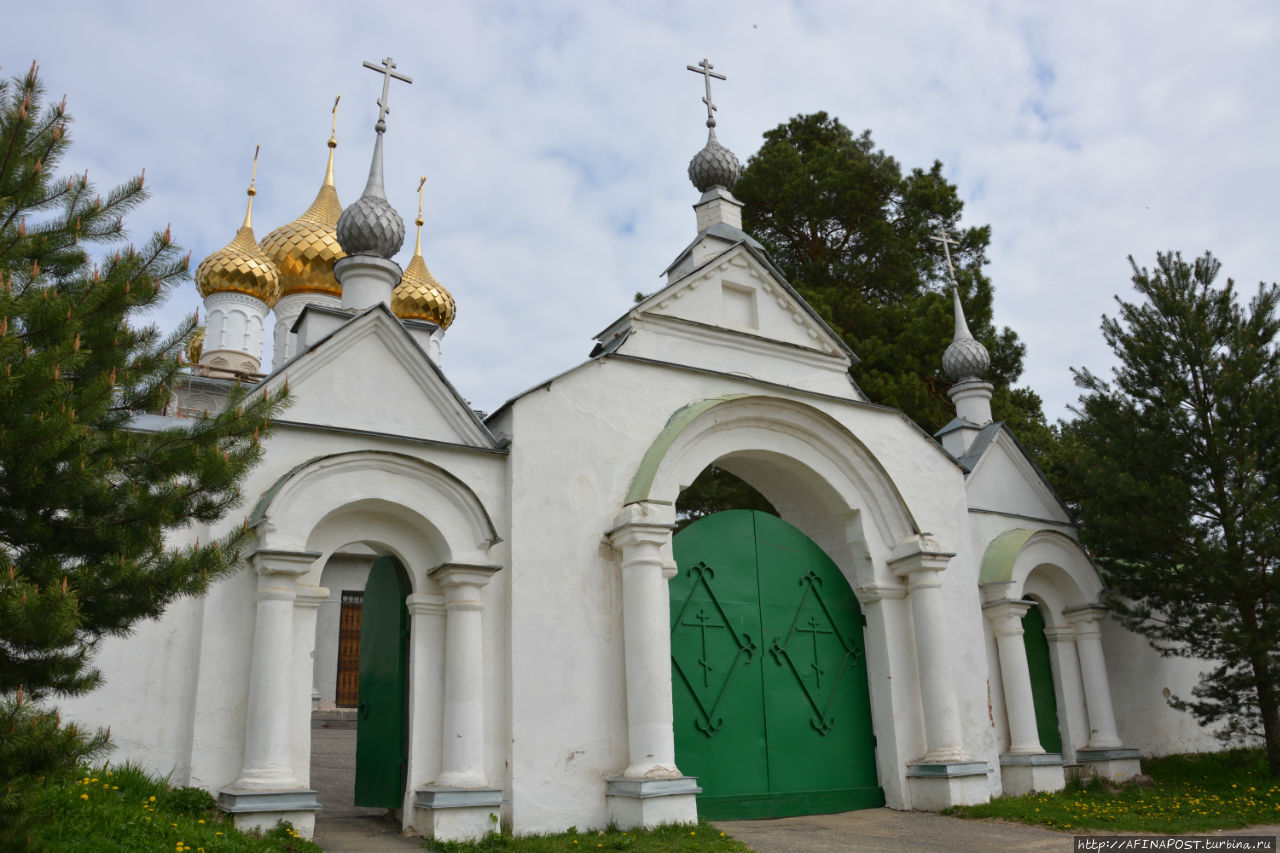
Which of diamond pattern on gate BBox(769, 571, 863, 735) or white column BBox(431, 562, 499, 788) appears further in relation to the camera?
diamond pattern on gate BBox(769, 571, 863, 735)

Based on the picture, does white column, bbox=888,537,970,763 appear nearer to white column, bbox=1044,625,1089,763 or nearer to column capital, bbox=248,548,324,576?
white column, bbox=1044,625,1089,763

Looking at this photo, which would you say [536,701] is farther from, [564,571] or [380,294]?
[380,294]

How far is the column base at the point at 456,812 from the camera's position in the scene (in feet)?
23.2

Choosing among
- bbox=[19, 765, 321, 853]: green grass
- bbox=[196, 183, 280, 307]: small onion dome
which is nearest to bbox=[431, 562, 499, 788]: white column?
bbox=[19, 765, 321, 853]: green grass

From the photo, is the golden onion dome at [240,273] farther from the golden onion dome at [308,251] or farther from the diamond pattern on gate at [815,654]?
the diamond pattern on gate at [815,654]

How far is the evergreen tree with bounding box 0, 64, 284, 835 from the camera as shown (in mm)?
4223

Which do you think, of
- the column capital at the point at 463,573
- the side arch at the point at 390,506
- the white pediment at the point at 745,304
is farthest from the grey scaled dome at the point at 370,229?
the column capital at the point at 463,573

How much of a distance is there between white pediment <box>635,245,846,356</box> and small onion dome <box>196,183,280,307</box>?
1113 centimetres

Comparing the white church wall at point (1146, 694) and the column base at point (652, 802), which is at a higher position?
the white church wall at point (1146, 694)

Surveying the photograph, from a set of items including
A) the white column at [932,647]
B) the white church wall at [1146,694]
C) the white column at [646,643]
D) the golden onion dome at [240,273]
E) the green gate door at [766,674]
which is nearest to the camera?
the white column at [646,643]

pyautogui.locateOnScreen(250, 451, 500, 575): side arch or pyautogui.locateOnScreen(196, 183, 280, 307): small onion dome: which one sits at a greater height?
pyautogui.locateOnScreen(196, 183, 280, 307): small onion dome

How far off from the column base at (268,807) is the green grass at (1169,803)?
5.53m

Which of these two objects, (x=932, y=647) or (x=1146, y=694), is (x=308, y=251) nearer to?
(x=932, y=647)

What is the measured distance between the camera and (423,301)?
56.5 ft
